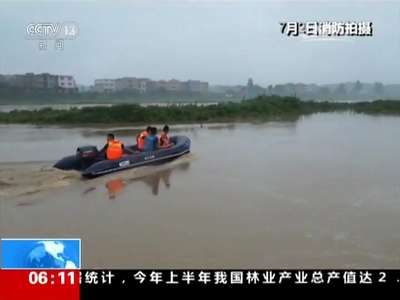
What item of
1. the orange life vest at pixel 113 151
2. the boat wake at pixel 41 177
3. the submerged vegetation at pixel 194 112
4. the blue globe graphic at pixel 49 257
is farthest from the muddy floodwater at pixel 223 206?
the submerged vegetation at pixel 194 112

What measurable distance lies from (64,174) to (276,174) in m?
1.64

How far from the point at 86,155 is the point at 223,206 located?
1.33 meters

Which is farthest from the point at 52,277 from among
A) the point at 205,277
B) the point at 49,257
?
the point at 205,277

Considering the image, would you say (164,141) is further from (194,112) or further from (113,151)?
(194,112)

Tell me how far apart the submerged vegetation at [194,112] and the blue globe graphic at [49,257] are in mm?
4810

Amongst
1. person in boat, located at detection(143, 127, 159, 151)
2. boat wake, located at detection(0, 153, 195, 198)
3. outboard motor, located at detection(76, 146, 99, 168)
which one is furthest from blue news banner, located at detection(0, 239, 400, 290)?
person in boat, located at detection(143, 127, 159, 151)

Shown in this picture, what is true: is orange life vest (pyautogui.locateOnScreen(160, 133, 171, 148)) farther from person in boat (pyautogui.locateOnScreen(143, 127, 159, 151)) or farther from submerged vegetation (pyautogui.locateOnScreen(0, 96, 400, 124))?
submerged vegetation (pyautogui.locateOnScreen(0, 96, 400, 124))

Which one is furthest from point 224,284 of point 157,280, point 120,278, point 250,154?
point 250,154

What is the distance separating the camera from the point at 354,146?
4914mm

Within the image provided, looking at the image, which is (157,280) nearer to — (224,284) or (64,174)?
(224,284)

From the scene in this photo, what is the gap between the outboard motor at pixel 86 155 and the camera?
351 cm

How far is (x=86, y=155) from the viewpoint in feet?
11.5

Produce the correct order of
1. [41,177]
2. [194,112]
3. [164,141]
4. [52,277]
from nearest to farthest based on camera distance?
[52,277]
[41,177]
[164,141]
[194,112]

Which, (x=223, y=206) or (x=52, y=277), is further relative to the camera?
(x=223, y=206)
